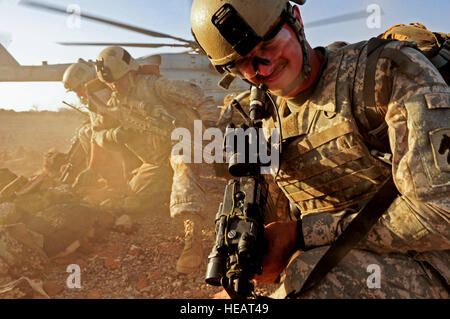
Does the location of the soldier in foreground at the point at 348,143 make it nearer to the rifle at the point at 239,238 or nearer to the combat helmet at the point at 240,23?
the combat helmet at the point at 240,23

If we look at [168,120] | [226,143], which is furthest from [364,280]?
[168,120]

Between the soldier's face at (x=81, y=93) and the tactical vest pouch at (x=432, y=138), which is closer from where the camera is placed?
the tactical vest pouch at (x=432, y=138)

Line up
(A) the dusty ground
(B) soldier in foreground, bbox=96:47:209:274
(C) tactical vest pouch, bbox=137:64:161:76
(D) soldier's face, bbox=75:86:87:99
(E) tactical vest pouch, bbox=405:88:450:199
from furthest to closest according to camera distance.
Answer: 1. (D) soldier's face, bbox=75:86:87:99
2. (C) tactical vest pouch, bbox=137:64:161:76
3. (B) soldier in foreground, bbox=96:47:209:274
4. (A) the dusty ground
5. (E) tactical vest pouch, bbox=405:88:450:199

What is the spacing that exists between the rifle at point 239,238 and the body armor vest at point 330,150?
302 mm

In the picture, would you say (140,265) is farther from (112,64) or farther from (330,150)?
(112,64)

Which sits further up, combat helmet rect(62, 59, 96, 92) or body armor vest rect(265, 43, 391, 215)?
combat helmet rect(62, 59, 96, 92)

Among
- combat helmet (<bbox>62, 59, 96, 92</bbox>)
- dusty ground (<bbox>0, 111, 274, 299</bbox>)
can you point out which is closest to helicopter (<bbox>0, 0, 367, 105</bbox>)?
combat helmet (<bbox>62, 59, 96, 92</bbox>)

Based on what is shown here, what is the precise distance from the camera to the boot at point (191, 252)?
10.8 feet

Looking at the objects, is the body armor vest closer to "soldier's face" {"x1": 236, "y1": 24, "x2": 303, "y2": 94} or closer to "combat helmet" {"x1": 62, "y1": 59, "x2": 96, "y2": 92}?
"soldier's face" {"x1": 236, "y1": 24, "x2": 303, "y2": 94}

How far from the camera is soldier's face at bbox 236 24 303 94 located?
1488 millimetres

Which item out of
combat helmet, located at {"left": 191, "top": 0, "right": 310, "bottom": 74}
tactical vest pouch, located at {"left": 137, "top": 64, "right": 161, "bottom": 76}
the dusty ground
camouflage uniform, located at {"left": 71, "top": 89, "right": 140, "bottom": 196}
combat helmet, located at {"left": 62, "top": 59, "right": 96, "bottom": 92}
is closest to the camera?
combat helmet, located at {"left": 191, "top": 0, "right": 310, "bottom": 74}

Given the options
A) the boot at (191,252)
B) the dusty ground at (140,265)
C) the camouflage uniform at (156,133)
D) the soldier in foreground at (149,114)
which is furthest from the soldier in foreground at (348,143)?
the camouflage uniform at (156,133)

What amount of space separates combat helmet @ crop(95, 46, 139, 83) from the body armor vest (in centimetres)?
479

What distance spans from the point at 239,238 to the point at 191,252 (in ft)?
7.37
